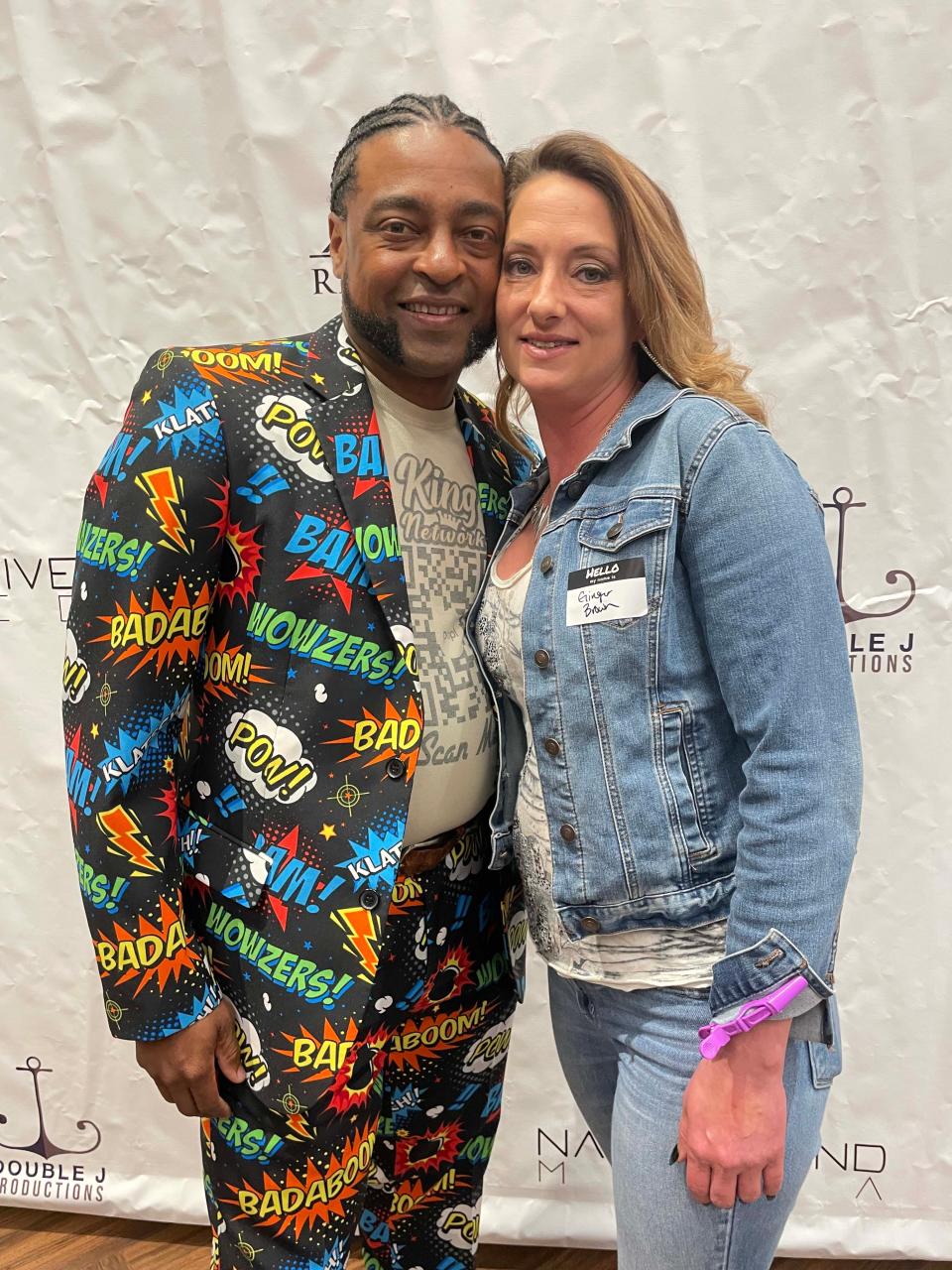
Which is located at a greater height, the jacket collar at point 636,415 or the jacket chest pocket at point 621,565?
the jacket collar at point 636,415

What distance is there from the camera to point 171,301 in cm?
204

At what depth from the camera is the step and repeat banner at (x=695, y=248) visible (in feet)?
6.14

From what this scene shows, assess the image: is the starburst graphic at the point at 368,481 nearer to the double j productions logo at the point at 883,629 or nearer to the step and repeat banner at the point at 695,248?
the step and repeat banner at the point at 695,248

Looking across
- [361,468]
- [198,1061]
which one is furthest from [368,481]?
[198,1061]

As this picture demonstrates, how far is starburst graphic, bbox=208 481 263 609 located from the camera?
4.17ft

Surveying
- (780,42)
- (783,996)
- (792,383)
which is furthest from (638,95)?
(783,996)

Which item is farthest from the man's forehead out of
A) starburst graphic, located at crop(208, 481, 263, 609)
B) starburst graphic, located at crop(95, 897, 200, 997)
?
starburst graphic, located at crop(95, 897, 200, 997)

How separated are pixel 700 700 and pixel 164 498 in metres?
0.65

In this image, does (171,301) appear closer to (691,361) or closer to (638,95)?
(638,95)

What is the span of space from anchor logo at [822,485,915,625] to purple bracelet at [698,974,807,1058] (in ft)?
3.56

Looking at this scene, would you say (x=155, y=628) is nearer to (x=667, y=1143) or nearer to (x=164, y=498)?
(x=164, y=498)

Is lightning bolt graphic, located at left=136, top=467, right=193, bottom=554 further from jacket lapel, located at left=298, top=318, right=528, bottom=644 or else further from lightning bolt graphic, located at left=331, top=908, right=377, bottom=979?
lightning bolt graphic, located at left=331, top=908, right=377, bottom=979

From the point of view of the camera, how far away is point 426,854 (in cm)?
142

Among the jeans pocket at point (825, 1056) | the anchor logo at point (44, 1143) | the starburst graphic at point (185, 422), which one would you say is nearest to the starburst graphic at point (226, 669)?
the starburst graphic at point (185, 422)
